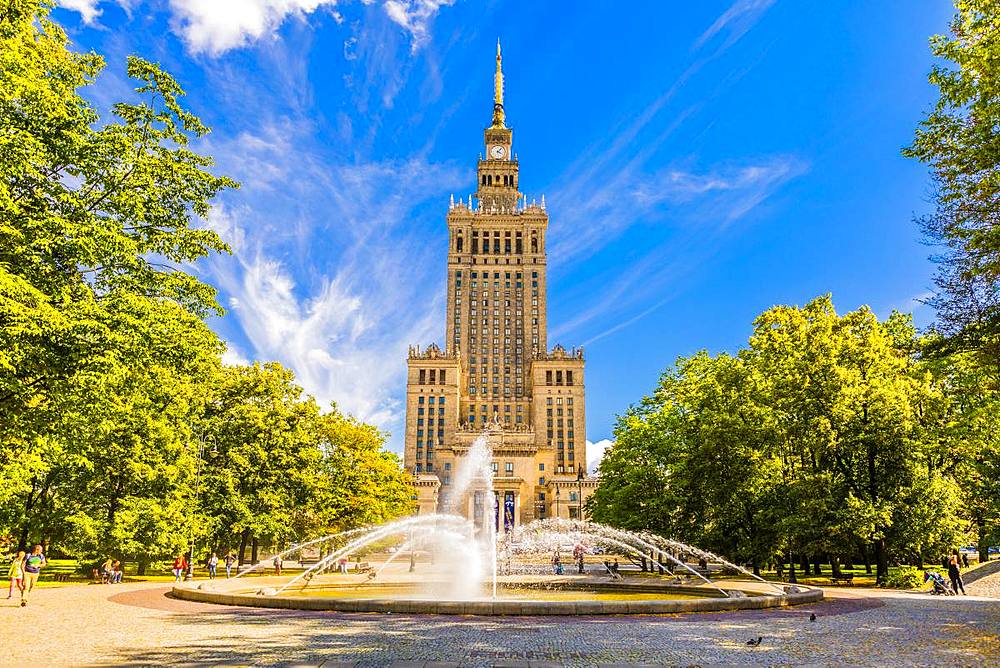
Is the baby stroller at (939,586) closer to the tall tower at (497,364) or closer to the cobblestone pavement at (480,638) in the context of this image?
the cobblestone pavement at (480,638)

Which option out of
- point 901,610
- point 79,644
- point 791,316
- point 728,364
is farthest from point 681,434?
point 79,644

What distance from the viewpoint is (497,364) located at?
547 feet

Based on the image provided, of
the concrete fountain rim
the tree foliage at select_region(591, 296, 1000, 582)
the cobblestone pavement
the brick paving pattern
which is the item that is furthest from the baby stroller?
the concrete fountain rim

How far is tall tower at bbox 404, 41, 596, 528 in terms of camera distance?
156125mm

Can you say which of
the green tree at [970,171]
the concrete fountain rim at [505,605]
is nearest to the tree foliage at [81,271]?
the concrete fountain rim at [505,605]

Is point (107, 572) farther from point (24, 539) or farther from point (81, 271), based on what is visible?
point (81, 271)

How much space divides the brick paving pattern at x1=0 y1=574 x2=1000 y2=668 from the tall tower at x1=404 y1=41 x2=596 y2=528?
398 feet

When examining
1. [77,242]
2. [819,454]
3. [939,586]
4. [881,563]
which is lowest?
[939,586]

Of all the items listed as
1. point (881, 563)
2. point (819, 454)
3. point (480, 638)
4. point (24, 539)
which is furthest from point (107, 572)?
point (881, 563)

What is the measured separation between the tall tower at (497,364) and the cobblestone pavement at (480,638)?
121 m

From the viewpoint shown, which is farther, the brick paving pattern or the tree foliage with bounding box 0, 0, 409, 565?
the tree foliage with bounding box 0, 0, 409, 565

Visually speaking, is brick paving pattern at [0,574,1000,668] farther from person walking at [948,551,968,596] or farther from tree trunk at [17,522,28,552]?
tree trunk at [17,522,28,552]

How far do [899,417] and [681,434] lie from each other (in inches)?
461

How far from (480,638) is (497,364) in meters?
152
